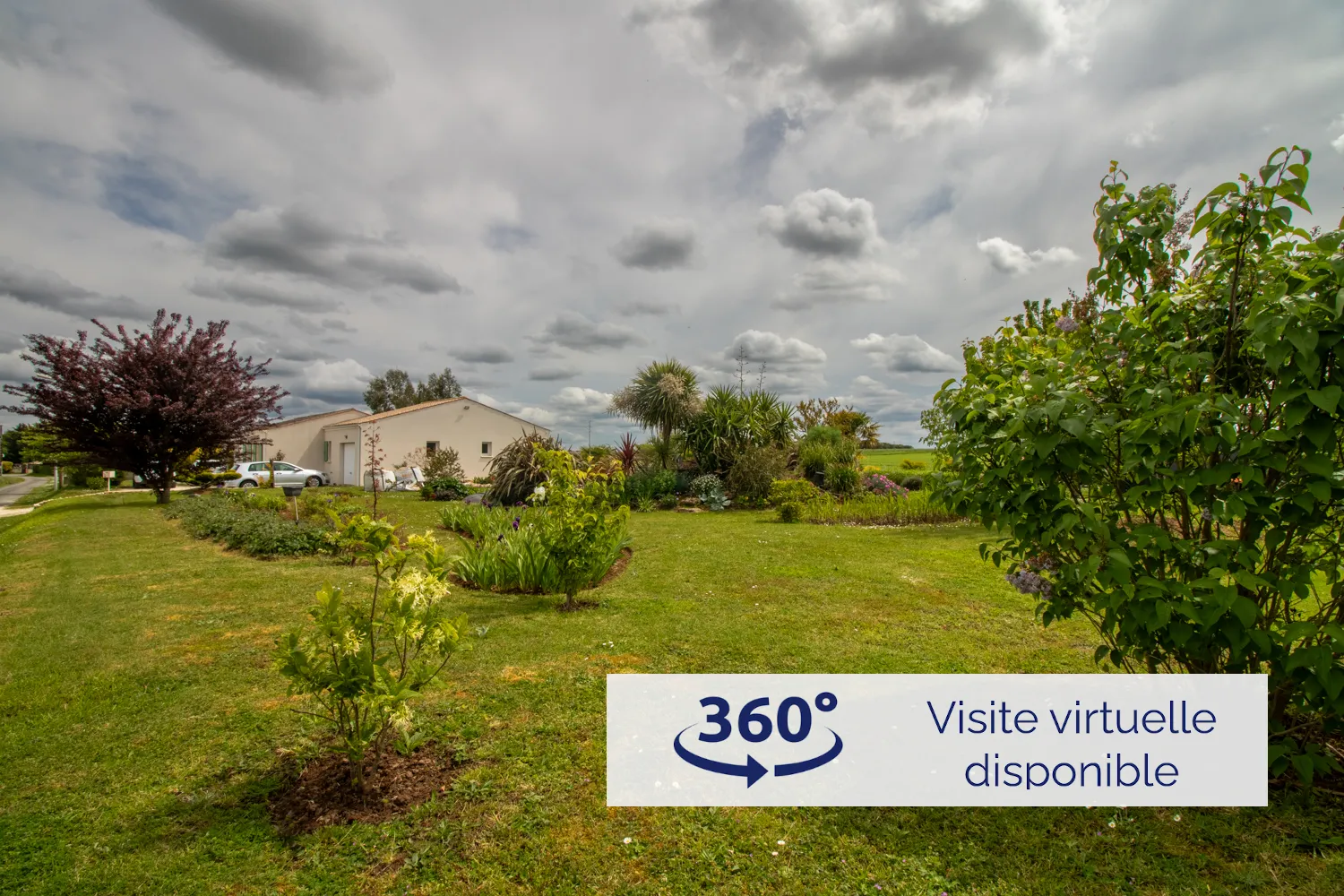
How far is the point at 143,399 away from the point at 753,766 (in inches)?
742

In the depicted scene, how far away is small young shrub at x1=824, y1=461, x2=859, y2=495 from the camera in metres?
17.1

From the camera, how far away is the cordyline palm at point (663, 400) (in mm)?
20625

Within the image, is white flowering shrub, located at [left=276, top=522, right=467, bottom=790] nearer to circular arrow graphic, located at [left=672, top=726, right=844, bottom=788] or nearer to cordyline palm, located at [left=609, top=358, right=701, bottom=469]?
circular arrow graphic, located at [left=672, top=726, right=844, bottom=788]

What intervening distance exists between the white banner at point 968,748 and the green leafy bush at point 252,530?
22.3ft

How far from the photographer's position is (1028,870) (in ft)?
7.79

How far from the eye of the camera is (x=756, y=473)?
Answer: 17000 millimetres

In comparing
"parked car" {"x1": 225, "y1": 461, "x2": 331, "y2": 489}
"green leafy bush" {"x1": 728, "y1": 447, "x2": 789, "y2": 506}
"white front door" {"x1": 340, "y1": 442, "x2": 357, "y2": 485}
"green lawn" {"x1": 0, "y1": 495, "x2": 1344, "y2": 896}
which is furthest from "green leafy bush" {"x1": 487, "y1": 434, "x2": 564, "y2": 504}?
"white front door" {"x1": 340, "y1": 442, "x2": 357, "y2": 485}

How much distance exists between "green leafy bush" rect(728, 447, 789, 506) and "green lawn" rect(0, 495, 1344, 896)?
10.2 metres

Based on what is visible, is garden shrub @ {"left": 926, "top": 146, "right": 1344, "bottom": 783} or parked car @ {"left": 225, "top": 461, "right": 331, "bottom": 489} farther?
parked car @ {"left": 225, "top": 461, "right": 331, "bottom": 489}

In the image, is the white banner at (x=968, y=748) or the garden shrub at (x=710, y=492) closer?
the white banner at (x=968, y=748)

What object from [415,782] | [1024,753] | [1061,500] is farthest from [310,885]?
[1061,500]

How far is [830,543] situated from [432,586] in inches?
332

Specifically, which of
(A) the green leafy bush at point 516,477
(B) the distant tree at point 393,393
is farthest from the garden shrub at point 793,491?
(B) the distant tree at point 393,393

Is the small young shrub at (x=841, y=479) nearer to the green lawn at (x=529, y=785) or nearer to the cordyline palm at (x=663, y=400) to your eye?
the cordyline palm at (x=663, y=400)
